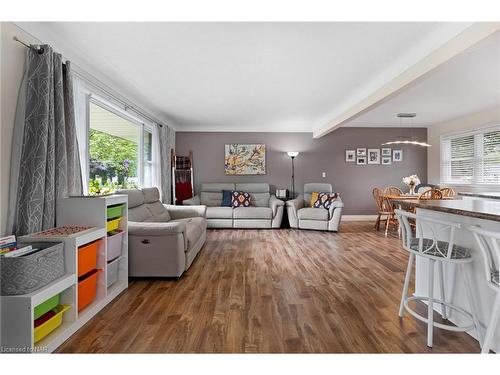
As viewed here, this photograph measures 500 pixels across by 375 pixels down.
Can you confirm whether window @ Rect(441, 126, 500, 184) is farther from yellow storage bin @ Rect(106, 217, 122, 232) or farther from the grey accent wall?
yellow storage bin @ Rect(106, 217, 122, 232)

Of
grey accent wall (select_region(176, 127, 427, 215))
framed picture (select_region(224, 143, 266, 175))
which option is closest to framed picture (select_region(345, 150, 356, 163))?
grey accent wall (select_region(176, 127, 427, 215))

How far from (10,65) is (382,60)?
3.39m

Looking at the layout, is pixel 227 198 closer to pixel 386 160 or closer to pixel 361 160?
pixel 361 160

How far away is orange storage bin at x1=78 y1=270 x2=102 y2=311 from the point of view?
6.79 feet

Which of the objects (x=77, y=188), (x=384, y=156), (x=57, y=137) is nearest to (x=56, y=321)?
(x=77, y=188)

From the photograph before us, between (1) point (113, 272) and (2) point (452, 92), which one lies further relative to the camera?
(2) point (452, 92)

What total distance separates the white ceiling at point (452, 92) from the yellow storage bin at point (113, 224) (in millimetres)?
3390

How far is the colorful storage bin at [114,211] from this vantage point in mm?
2498

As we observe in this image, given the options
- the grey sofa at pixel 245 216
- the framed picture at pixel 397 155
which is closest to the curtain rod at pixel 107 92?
the grey sofa at pixel 245 216

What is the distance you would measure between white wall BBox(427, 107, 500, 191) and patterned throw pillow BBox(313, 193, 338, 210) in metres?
2.91

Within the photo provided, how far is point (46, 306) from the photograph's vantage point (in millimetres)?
1748

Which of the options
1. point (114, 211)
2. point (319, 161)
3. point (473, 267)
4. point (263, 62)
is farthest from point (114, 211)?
point (319, 161)

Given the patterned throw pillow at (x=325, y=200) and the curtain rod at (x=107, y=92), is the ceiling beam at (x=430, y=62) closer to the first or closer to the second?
the patterned throw pillow at (x=325, y=200)

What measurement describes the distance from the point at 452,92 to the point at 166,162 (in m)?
5.21
